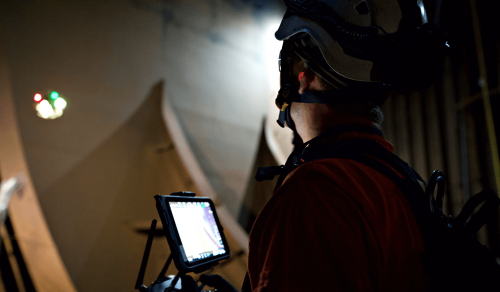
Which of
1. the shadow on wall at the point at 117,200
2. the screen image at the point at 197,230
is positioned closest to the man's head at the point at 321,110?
the screen image at the point at 197,230

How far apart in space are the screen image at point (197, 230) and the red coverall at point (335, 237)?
587mm

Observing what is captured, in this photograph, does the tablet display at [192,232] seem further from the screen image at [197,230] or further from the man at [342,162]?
the man at [342,162]

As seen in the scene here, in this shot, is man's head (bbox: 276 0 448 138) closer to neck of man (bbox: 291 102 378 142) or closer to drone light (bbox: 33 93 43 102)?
neck of man (bbox: 291 102 378 142)

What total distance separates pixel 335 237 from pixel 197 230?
32.4 inches

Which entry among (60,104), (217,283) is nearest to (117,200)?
(60,104)

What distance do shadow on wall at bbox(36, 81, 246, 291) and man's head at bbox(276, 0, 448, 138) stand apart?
2460mm

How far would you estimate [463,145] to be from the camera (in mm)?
5047

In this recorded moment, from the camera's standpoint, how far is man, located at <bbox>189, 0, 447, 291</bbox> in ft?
1.93

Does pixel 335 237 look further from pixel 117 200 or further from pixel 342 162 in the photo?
pixel 117 200

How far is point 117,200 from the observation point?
121 inches

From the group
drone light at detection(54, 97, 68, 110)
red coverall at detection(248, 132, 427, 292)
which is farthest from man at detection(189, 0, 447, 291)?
drone light at detection(54, 97, 68, 110)

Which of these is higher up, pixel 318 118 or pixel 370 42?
pixel 370 42

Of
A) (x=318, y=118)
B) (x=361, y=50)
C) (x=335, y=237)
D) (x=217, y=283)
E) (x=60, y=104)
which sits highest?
(x=60, y=104)

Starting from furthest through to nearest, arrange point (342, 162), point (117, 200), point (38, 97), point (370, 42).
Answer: point (117, 200) < point (38, 97) < point (370, 42) < point (342, 162)
